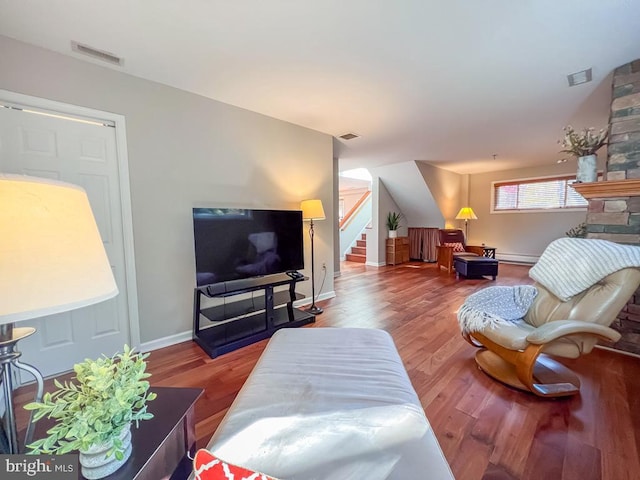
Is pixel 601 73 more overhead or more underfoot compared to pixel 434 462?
more overhead

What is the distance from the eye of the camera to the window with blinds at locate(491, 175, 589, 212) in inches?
241

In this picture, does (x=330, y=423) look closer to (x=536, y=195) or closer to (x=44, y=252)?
(x=44, y=252)

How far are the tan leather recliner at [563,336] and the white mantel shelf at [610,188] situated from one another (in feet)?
3.29

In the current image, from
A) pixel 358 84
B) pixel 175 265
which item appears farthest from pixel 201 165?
pixel 358 84

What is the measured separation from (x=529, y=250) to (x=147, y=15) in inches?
326

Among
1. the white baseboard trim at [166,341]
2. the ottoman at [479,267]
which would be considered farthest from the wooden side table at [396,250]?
the white baseboard trim at [166,341]

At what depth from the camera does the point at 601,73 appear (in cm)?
243

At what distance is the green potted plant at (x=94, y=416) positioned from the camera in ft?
2.04

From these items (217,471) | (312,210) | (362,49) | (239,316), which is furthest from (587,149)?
(239,316)

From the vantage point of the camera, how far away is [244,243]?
8.99ft

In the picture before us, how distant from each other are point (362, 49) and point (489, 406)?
269 cm

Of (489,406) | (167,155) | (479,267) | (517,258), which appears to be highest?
(167,155)

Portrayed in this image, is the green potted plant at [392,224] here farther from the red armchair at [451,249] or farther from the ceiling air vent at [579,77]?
the ceiling air vent at [579,77]

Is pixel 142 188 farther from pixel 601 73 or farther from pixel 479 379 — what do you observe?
pixel 601 73
